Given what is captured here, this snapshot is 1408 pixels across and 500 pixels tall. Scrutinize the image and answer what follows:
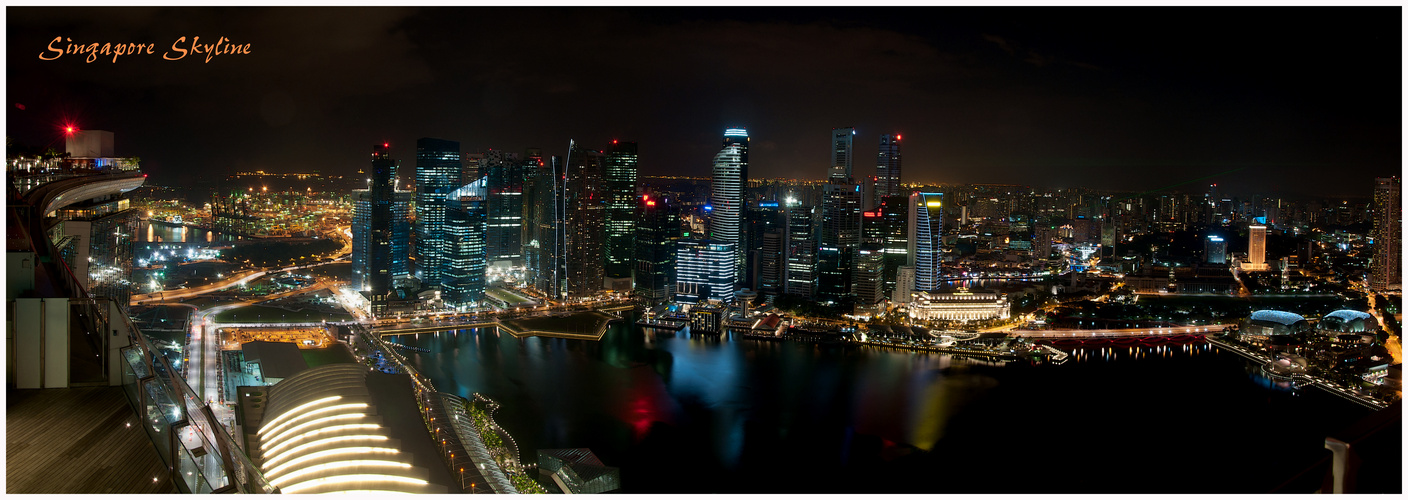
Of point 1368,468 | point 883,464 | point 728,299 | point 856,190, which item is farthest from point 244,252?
point 1368,468

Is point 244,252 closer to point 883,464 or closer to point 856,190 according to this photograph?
point 856,190

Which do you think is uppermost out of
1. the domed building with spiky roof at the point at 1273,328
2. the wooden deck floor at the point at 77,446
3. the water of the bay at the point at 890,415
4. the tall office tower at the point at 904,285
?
the wooden deck floor at the point at 77,446

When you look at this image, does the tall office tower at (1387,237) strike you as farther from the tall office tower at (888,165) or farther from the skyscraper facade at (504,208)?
the skyscraper facade at (504,208)

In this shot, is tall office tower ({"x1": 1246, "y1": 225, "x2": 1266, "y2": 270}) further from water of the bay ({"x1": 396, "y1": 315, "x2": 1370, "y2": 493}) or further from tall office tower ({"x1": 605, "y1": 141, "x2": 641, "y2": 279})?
tall office tower ({"x1": 605, "y1": 141, "x2": 641, "y2": 279})

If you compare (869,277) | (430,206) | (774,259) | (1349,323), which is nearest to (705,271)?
(774,259)

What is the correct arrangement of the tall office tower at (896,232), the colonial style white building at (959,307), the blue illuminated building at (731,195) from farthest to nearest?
the blue illuminated building at (731,195), the tall office tower at (896,232), the colonial style white building at (959,307)

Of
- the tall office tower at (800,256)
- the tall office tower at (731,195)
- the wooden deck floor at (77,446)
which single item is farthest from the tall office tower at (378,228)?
the wooden deck floor at (77,446)

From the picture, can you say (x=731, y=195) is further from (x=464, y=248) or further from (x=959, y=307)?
(x=464, y=248)

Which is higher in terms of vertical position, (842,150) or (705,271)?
(842,150)
